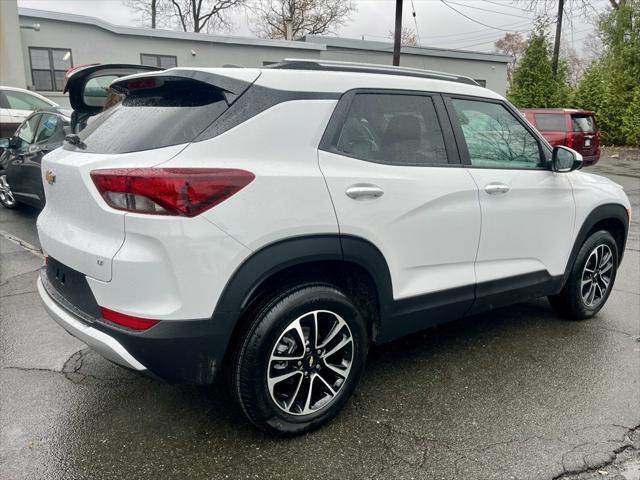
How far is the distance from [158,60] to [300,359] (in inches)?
855

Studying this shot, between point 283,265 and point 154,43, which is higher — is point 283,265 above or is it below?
below

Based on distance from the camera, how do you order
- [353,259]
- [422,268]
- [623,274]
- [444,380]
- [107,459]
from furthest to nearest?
[623,274] < [444,380] < [422,268] < [353,259] < [107,459]

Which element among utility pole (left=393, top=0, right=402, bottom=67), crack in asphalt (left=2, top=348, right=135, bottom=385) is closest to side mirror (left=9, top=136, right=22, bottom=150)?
crack in asphalt (left=2, top=348, right=135, bottom=385)

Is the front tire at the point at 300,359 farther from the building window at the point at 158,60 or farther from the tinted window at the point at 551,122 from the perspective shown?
the building window at the point at 158,60

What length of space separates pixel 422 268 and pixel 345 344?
0.65 metres

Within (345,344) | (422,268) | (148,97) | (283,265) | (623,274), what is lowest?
(623,274)

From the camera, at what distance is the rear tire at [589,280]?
423cm

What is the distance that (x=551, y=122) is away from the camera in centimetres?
1465

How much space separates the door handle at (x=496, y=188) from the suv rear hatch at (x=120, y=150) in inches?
63.4

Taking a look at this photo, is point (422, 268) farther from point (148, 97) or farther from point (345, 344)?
point (148, 97)

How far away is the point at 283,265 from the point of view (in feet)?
8.40

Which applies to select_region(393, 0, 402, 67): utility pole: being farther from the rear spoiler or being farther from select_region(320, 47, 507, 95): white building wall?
the rear spoiler

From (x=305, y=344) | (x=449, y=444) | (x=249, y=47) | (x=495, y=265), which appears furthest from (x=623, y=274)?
(x=249, y=47)

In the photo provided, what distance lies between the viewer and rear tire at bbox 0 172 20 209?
8273mm
